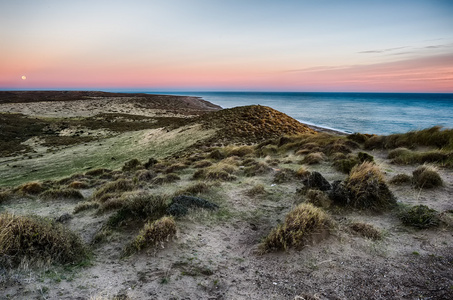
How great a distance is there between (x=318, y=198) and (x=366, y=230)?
1.73 m

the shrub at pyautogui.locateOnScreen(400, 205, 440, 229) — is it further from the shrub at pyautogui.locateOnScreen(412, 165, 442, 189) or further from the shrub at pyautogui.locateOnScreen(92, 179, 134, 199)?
the shrub at pyautogui.locateOnScreen(92, 179, 134, 199)

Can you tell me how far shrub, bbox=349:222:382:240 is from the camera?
4.66 meters

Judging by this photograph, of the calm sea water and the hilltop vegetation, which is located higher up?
the calm sea water

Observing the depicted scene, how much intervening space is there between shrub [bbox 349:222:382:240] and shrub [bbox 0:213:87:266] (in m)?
5.29

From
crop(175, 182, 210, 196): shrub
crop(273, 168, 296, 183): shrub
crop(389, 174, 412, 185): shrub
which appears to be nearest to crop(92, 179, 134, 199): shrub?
crop(175, 182, 210, 196): shrub

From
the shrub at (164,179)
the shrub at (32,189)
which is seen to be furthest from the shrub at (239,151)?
the shrub at (32,189)

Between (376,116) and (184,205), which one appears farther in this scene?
(376,116)

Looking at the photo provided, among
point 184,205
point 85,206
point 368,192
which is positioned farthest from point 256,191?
point 85,206

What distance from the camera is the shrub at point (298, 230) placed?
14.8 feet

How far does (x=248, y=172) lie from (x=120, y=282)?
7.07 metres

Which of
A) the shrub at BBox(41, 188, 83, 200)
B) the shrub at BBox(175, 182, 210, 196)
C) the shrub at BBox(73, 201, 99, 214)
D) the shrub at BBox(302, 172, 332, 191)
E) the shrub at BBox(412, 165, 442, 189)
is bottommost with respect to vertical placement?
the shrub at BBox(41, 188, 83, 200)

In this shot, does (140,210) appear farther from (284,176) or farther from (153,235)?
(284,176)

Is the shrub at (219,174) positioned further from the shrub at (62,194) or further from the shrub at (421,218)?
the shrub at (421,218)

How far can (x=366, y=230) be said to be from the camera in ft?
15.7
